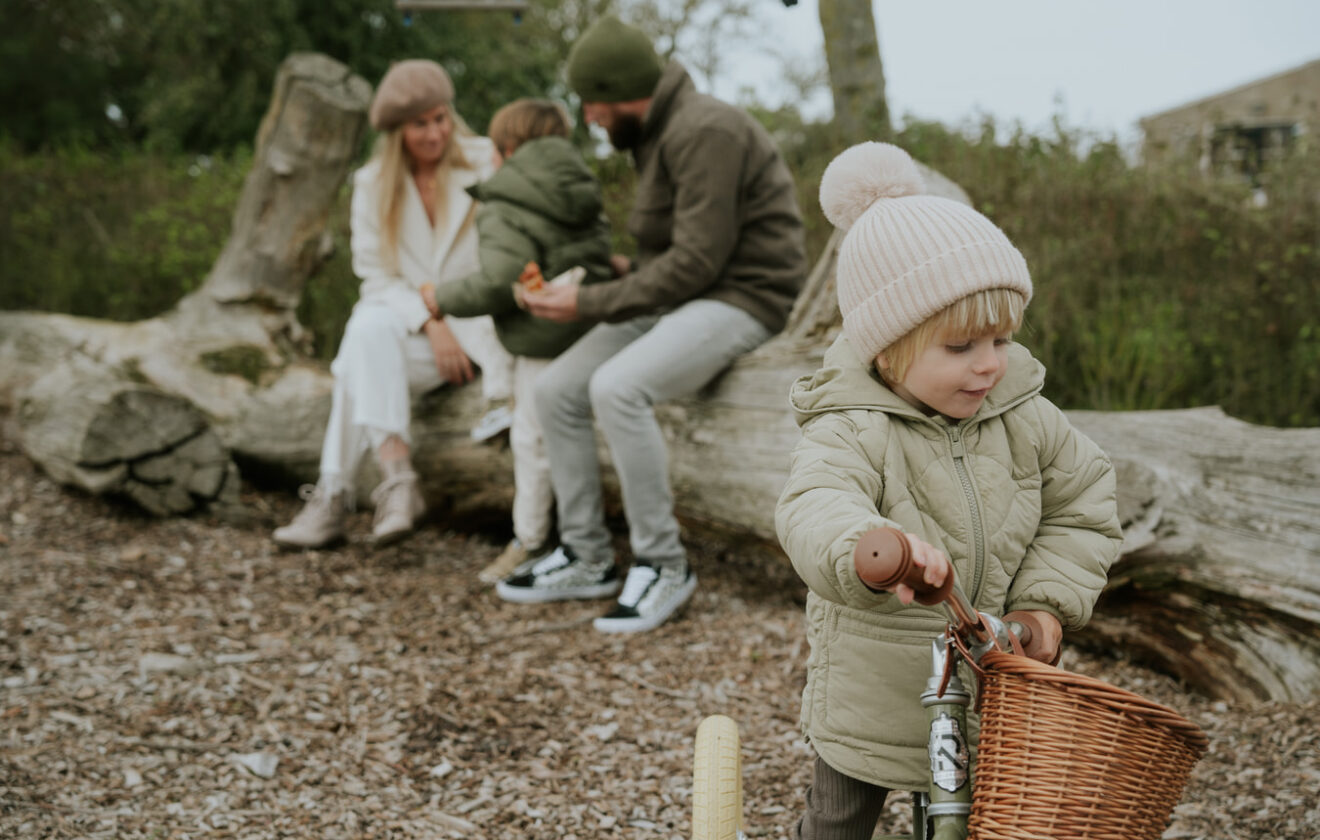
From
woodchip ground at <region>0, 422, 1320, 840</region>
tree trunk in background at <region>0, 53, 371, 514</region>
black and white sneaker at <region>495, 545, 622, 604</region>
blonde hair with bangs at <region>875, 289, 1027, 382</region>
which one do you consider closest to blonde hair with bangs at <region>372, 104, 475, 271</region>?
tree trunk in background at <region>0, 53, 371, 514</region>

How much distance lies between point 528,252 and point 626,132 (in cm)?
56

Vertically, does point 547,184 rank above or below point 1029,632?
above

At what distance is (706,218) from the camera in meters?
3.59

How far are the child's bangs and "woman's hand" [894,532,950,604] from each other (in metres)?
0.47

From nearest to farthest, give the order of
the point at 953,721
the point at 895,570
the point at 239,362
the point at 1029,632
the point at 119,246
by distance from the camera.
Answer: the point at 895,570
the point at 953,721
the point at 1029,632
the point at 239,362
the point at 119,246

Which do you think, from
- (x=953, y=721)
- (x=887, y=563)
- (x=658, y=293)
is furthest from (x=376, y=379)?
(x=887, y=563)

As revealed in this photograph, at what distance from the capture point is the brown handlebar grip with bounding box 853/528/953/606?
4.31ft

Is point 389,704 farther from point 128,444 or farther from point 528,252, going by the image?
point 128,444

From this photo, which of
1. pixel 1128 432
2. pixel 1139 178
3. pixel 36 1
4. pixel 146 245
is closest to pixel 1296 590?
pixel 1128 432

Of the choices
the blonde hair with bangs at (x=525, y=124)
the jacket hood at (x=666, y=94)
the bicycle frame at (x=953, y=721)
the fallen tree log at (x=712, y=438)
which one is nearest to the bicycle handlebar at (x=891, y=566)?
the bicycle frame at (x=953, y=721)

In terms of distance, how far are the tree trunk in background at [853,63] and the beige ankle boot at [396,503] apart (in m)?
3.50

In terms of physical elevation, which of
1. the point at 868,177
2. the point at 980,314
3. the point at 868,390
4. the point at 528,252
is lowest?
the point at 868,390

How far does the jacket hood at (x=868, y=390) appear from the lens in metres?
1.77

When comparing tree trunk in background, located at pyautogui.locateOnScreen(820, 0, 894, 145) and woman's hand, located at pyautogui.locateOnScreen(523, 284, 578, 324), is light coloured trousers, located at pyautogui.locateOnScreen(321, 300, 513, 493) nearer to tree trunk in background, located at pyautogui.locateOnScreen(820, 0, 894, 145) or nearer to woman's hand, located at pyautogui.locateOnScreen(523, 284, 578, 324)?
woman's hand, located at pyautogui.locateOnScreen(523, 284, 578, 324)
